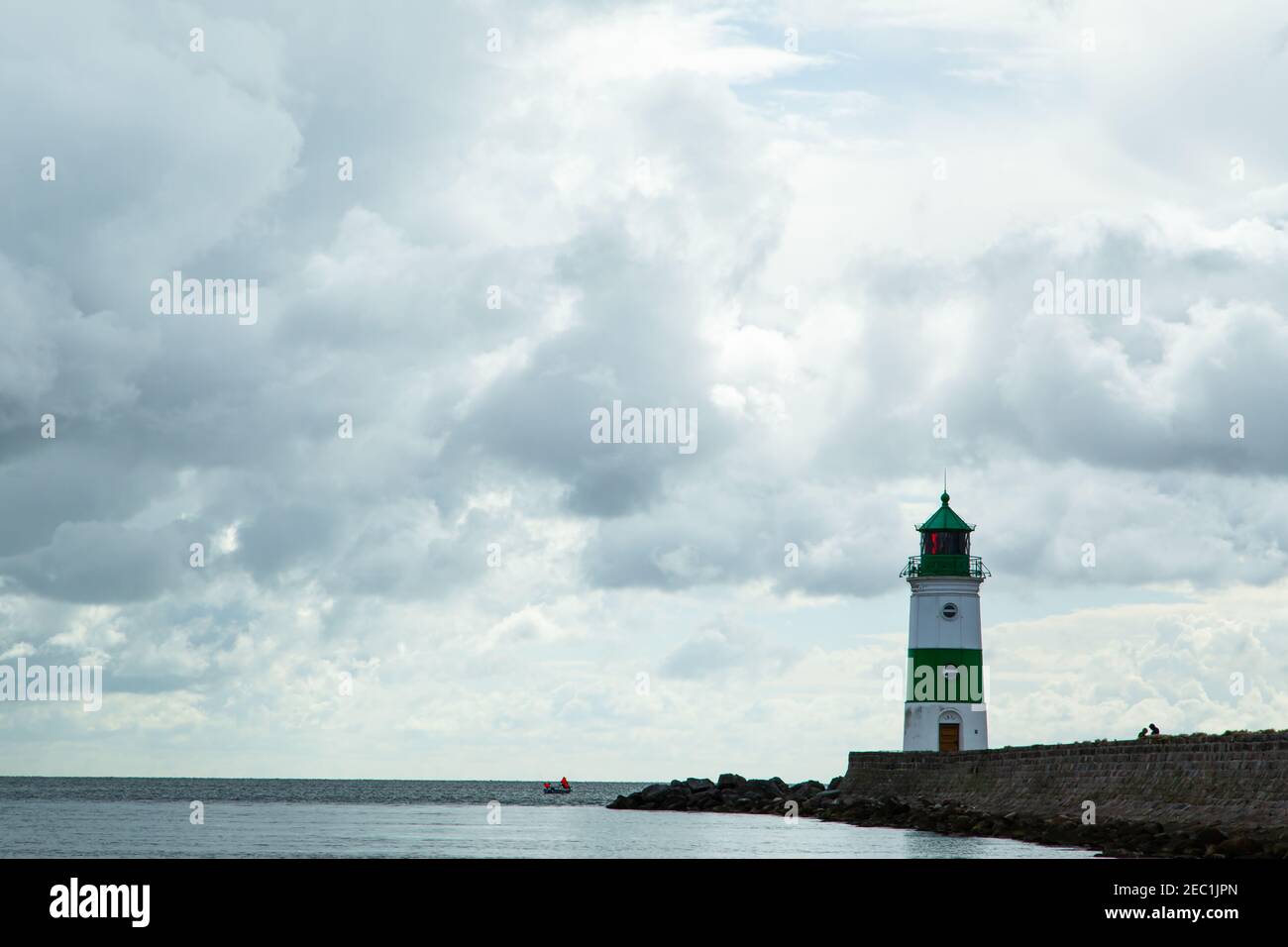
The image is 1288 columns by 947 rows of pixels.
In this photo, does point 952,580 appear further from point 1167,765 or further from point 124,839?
point 124,839

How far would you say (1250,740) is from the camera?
35.4 metres

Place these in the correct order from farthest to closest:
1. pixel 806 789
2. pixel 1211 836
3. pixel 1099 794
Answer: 1. pixel 806 789
2. pixel 1099 794
3. pixel 1211 836

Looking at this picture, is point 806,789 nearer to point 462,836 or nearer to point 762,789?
point 762,789

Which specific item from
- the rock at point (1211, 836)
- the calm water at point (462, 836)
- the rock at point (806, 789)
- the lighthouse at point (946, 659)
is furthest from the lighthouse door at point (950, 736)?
the rock at point (1211, 836)

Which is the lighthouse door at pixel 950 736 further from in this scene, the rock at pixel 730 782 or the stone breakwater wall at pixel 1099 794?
the rock at pixel 730 782

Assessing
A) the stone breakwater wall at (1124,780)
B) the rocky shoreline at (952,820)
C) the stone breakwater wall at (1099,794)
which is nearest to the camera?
the rocky shoreline at (952,820)

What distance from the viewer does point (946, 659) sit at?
60.6 meters

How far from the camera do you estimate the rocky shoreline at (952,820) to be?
32406mm

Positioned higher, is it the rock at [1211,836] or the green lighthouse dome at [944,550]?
the green lighthouse dome at [944,550]

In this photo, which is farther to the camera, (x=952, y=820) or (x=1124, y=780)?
(x=952, y=820)

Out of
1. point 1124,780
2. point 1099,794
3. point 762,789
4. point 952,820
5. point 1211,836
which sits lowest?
point 762,789

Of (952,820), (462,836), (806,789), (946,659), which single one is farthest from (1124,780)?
(806,789)

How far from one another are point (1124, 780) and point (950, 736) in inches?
732
